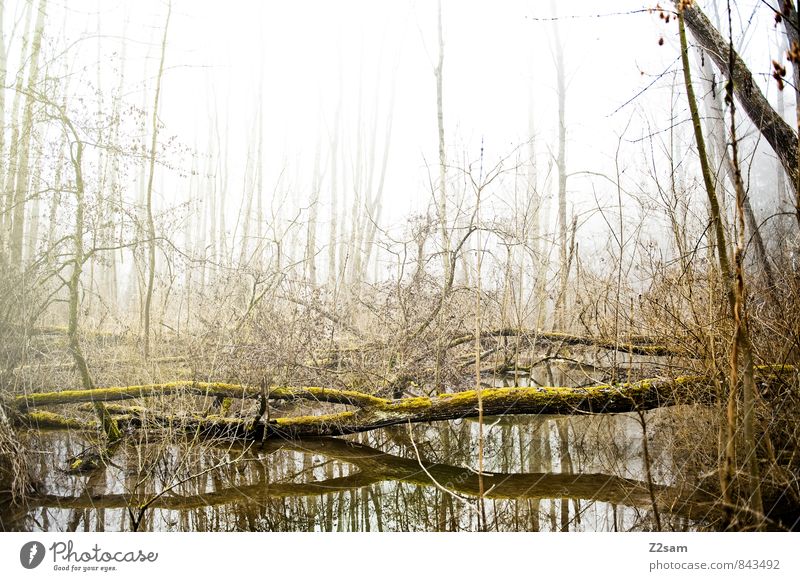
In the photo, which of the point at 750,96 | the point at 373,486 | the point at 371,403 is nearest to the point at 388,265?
the point at 371,403

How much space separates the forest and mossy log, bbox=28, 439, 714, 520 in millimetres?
16

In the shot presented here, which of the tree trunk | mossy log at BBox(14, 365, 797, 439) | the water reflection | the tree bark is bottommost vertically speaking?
the water reflection

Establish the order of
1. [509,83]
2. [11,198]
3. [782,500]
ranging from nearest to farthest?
[782,500]
[11,198]
[509,83]

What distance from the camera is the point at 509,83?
343cm

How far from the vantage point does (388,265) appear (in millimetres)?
3234

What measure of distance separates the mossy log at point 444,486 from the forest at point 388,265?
2 cm

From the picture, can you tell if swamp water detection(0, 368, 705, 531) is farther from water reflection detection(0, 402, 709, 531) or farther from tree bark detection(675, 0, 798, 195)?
tree bark detection(675, 0, 798, 195)

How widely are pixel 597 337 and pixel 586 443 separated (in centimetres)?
69

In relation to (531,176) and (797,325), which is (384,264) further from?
(797,325)

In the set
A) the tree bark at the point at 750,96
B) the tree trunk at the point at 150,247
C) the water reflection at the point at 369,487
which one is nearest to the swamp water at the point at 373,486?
the water reflection at the point at 369,487

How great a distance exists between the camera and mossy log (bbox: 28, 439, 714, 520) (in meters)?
2.10

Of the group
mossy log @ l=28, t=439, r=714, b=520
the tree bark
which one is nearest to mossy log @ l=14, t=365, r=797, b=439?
mossy log @ l=28, t=439, r=714, b=520

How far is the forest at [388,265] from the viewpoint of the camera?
219 centimetres
